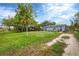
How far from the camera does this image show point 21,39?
5.40ft

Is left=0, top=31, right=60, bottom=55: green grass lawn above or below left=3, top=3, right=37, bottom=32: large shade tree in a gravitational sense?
below

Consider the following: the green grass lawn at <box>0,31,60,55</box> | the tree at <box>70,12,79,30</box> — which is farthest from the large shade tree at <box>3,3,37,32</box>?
the tree at <box>70,12,79,30</box>

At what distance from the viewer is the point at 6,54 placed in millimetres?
1611

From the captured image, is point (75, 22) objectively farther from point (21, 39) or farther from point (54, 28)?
point (21, 39)

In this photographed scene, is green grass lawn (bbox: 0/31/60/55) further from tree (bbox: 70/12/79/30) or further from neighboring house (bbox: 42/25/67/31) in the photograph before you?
tree (bbox: 70/12/79/30)

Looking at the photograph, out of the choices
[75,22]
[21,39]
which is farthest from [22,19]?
[75,22]

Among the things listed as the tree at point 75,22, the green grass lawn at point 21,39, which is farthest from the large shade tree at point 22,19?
the tree at point 75,22

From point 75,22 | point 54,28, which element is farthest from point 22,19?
point 75,22

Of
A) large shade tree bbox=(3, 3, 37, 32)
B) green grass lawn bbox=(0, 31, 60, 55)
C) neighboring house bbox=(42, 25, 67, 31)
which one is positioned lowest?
green grass lawn bbox=(0, 31, 60, 55)

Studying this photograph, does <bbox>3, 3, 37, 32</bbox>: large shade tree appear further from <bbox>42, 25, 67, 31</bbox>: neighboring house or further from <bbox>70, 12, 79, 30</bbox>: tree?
<bbox>70, 12, 79, 30</bbox>: tree

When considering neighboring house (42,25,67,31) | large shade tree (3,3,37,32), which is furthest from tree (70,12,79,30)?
large shade tree (3,3,37,32)

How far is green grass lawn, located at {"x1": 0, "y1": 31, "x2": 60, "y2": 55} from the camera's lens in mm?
1630

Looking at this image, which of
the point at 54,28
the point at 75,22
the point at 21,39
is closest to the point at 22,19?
the point at 21,39

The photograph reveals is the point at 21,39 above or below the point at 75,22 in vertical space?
below
